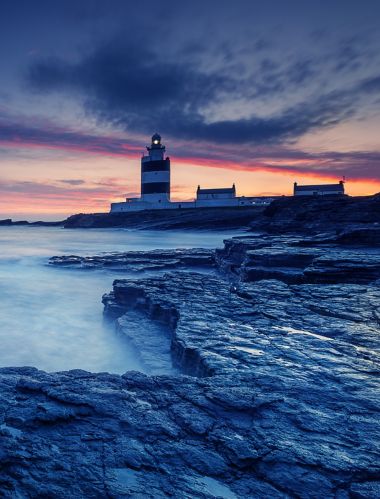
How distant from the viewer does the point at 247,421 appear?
2.42 meters

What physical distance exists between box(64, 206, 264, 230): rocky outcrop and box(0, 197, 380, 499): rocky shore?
4314cm

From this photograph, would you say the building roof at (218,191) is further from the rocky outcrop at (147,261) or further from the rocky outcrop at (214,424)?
the rocky outcrop at (214,424)

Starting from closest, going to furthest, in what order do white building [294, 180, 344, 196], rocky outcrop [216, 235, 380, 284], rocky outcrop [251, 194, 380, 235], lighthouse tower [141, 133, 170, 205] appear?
rocky outcrop [216, 235, 380, 284] < rocky outcrop [251, 194, 380, 235] < white building [294, 180, 344, 196] < lighthouse tower [141, 133, 170, 205]

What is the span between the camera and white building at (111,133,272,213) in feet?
199

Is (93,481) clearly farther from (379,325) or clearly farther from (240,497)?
(379,325)

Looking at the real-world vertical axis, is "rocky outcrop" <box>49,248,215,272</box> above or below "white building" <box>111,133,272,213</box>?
below

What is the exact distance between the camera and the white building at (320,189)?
57797mm

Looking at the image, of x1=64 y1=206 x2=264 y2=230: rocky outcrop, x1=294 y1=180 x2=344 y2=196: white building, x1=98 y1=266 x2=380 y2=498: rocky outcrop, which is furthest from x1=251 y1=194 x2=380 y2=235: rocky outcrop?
x1=294 y1=180 x2=344 y2=196: white building

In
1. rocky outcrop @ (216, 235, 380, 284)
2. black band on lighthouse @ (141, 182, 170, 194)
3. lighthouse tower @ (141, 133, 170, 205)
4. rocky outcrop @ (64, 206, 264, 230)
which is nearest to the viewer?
rocky outcrop @ (216, 235, 380, 284)

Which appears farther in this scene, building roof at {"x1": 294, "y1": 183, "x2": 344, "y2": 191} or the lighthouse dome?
the lighthouse dome

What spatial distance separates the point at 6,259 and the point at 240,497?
21.7m

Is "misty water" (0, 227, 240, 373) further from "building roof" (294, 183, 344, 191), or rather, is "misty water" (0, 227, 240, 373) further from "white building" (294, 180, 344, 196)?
"building roof" (294, 183, 344, 191)

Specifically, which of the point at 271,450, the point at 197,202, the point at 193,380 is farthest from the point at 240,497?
the point at 197,202

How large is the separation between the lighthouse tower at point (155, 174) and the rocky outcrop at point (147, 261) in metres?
46.6
